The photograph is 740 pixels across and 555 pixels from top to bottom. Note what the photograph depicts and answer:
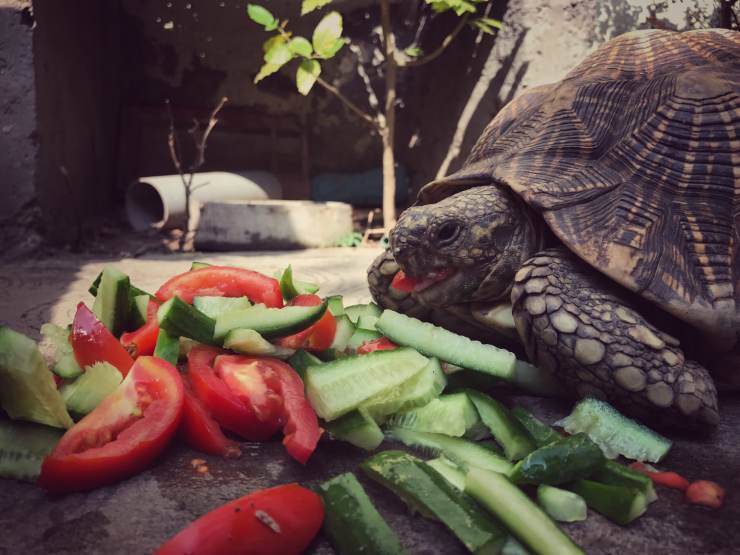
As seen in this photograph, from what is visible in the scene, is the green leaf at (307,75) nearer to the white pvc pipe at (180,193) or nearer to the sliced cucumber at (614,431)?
the white pvc pipe at (180,193)

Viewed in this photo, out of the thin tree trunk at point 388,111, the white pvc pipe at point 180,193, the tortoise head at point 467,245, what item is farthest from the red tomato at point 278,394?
the white pvc pipe at point 180,193

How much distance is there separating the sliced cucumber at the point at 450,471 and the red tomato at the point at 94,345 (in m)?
0.85

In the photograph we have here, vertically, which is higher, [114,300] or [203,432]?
[114,300]

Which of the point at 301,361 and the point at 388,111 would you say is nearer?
the point at 301,361

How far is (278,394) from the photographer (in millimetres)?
1379

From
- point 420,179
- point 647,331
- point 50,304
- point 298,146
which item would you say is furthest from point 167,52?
point 647,331

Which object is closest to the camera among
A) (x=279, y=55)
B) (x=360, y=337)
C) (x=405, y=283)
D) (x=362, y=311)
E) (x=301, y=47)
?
(x=360, y=337)

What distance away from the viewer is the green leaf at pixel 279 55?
15.1 ft

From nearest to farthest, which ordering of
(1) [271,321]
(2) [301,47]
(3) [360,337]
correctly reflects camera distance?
(1) [271,321]
(3) [360,337]
(2) [301,47]

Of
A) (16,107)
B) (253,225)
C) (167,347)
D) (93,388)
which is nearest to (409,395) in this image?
(167,347)

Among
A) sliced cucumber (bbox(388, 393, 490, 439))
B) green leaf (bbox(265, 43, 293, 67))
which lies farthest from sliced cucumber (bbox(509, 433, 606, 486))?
green leaf (bbox(265, 43, 293, 67))

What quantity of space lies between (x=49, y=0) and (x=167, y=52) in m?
2.57

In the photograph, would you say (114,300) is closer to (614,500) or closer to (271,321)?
(271,321)

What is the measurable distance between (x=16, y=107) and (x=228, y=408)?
154 inches
